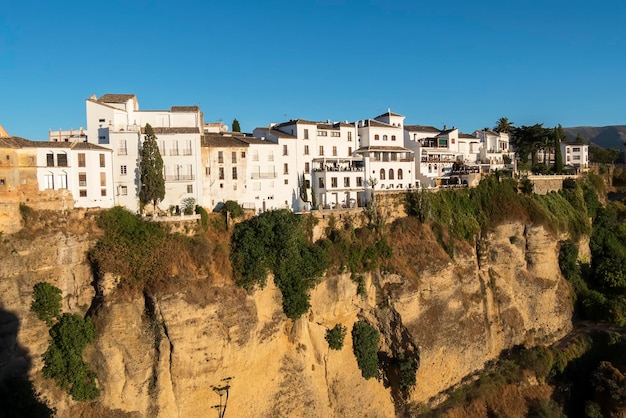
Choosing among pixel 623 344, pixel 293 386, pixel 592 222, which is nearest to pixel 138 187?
pixel 293 386

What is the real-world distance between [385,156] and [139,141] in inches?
746

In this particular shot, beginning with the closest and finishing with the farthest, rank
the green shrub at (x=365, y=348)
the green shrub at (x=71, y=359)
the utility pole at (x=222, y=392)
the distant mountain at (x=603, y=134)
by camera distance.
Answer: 1. the green shrub at (x=71, y=359)
2. the utility pole at (x=222, y=392)
3. the green shrub at (x=365, y=348)
4. the distant mountain at (x=603, y=134)

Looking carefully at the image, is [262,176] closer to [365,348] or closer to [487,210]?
[365,348]

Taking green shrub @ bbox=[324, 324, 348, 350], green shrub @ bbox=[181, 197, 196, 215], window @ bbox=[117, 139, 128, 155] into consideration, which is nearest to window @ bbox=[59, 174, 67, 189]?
window @ bbox=[117, 139, 128, 155]

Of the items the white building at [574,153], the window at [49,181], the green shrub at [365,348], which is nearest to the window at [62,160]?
the window at [49,181]

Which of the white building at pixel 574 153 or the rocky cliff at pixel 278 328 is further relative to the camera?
the white building at pixel 574 153

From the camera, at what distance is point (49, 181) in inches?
1029

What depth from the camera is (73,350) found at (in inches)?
925

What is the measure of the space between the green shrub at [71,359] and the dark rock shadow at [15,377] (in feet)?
2.95

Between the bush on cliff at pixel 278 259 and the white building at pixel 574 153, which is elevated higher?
the white building at pixel 574 153

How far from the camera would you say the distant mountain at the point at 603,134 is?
125 meters

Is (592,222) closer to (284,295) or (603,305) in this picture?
(603,305)

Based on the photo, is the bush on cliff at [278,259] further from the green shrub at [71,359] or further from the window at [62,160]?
the window at [62,160]

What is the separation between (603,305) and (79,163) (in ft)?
124
